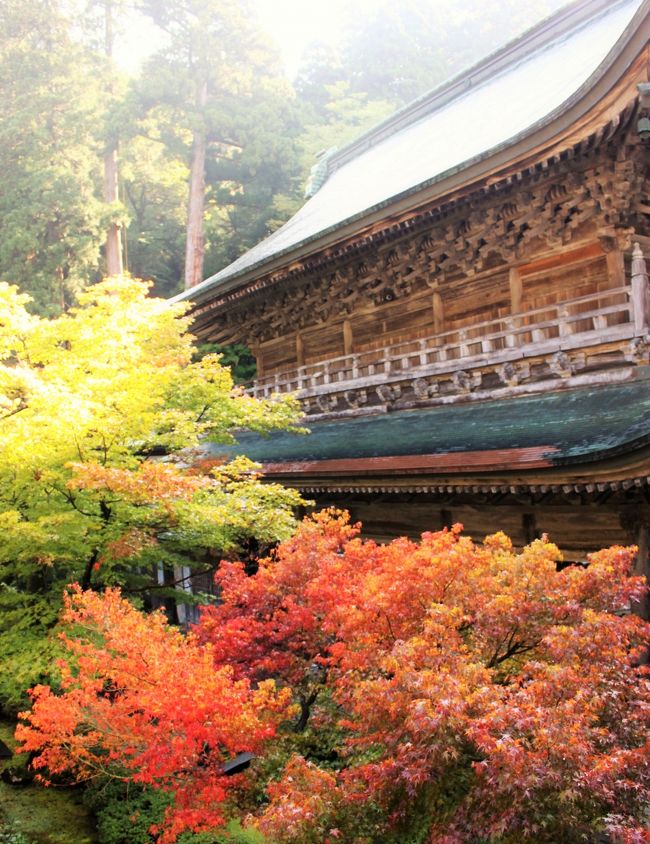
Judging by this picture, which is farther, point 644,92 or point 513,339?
point 513,339

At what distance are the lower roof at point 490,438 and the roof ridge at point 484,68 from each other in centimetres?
1389

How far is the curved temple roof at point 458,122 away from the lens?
13125 mm

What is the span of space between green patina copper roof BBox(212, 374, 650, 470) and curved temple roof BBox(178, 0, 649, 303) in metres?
3.49

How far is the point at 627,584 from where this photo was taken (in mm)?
4547

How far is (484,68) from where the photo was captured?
66.9 feet

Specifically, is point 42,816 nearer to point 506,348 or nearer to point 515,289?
point 506,348

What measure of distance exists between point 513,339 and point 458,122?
33.8 feet

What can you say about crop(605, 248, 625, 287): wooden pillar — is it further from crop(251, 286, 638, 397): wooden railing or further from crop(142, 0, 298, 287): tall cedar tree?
crop(142, 0, 298, 287): tall cedar tree

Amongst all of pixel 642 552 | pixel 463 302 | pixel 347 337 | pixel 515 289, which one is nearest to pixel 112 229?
pixel 347 337

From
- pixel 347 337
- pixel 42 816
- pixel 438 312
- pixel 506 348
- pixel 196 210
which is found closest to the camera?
pixel 42 816

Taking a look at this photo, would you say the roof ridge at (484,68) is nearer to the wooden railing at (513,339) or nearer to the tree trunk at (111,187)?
the tree trunk at (111,187)

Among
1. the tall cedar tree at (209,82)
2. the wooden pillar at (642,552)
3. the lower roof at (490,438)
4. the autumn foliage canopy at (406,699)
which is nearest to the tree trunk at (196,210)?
the tall cedar tree at (209,82)

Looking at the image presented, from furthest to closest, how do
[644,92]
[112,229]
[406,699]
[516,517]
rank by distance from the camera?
[112,229] < [516,517] < [644,92] < [406,699]

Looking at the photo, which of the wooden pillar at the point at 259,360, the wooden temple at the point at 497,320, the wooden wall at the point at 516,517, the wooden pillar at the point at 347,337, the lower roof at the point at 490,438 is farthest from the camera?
the wooden pillar at the point at 259,360
